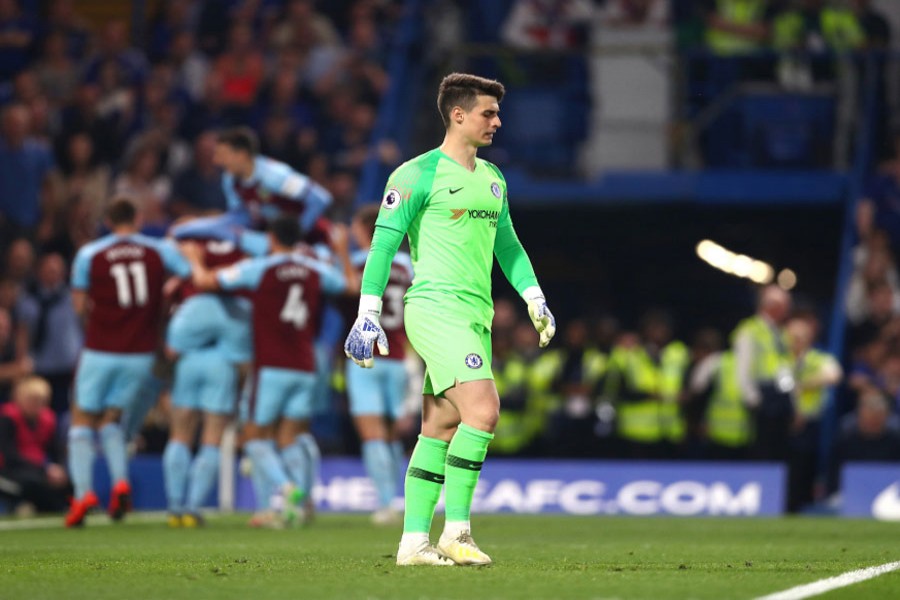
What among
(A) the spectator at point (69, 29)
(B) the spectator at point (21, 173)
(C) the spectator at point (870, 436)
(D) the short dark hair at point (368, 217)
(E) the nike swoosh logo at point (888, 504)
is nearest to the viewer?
(D) the short dark hair at point (368, 217)

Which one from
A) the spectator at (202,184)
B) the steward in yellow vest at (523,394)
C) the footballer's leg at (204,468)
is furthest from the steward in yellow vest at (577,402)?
the footballer's leg at (204,468)

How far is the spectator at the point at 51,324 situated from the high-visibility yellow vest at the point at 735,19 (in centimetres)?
725

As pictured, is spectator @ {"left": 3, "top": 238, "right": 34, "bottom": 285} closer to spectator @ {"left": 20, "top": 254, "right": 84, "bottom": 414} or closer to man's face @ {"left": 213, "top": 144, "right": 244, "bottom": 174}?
spectator @ {"left": 20, "top": 254, "right": 84, "bottom": 414}

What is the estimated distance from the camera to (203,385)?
12727mm

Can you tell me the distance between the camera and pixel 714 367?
16.4 m

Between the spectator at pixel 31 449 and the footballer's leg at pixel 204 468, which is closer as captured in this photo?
the footballer's leg at pixel 204 468

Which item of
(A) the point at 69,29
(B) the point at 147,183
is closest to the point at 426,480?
(B) the point at 147,183

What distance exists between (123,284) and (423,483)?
548 centimetres

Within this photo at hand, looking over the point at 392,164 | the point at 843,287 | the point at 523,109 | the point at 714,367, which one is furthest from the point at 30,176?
the point at 843,287

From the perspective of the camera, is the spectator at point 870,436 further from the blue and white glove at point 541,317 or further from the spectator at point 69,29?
the spectator at point 69,29

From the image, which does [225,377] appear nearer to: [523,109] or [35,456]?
[35,456]

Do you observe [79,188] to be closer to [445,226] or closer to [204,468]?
[204,468]

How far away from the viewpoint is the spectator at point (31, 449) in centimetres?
1492

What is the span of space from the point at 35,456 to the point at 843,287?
8009 mm
